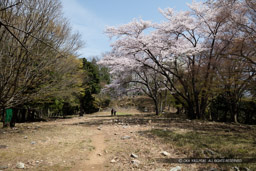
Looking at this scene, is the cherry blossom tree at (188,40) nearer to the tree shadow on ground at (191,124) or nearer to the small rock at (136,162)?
the tree shadow on ground at (191,124)

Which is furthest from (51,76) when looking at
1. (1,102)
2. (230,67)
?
(230,67)

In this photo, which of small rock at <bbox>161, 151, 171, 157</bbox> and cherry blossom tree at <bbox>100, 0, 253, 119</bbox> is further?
cherry blossom tree at <bbox>100, 0, 253, 119</bbox>

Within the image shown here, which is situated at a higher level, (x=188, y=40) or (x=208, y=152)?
(x=188, y=40)

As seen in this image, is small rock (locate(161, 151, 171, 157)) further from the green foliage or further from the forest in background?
the green foliage

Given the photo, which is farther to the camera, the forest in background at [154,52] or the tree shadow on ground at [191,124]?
the tree shadow on ground at [191,124]

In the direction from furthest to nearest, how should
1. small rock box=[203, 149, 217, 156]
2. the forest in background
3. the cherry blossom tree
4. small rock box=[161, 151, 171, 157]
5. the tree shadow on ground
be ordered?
the cherry blossom tree → the tree shadow on ground → the forest in background → small rock box=[161, 151, 171, 157] → small rock box=[203, 149, 217, 156]

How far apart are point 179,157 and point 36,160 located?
3623 mm

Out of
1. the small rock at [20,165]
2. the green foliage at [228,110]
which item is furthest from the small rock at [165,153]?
the green foliage at [228,110]

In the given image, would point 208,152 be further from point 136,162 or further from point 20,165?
point 20,165

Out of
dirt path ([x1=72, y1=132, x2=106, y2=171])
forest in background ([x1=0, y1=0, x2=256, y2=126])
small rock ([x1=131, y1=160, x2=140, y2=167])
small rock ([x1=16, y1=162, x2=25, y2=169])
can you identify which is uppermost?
forest in background ([x1=0, y1=0, x2=256, y2=126])

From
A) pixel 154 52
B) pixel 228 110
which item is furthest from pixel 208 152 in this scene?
pixel 228 110

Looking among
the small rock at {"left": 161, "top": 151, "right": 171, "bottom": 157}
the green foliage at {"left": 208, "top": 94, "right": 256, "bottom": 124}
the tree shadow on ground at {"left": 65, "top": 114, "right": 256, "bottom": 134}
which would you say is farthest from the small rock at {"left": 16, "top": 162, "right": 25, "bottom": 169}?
the green foliage at {"left": 208, "top": 94, "right": 256, "bottom": 124}

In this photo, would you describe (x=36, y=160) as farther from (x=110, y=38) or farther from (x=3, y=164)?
(x=110, y=38)

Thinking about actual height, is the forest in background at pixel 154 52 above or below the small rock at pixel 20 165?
above
